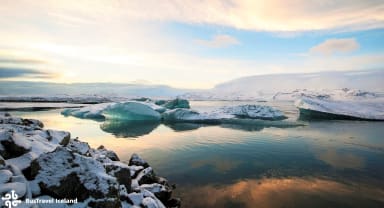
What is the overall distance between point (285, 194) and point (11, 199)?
610 centimetres

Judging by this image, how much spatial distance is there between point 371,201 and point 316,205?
1.49 m

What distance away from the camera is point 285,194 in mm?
6766

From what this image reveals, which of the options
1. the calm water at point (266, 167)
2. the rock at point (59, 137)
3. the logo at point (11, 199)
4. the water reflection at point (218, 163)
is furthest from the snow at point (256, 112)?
the logo at point (11, 199)

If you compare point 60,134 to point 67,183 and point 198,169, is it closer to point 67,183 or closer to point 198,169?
point 67,183

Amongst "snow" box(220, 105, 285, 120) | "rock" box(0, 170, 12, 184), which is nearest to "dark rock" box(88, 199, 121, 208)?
"rock" box(0, 170, 12, 184)

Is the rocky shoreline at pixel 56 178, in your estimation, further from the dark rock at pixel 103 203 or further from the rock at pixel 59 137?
the rock at pixel 59 137

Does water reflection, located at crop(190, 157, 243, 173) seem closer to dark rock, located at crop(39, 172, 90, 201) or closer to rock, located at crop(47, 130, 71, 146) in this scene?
rock, located at crop(47, 130, 71, 146)

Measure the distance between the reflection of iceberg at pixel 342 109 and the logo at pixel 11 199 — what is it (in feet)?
92.7

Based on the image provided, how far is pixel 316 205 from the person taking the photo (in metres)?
6.12

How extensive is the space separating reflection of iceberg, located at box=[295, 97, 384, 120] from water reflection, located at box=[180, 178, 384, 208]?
21.7m

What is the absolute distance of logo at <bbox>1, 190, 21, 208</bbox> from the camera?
3.10 metres

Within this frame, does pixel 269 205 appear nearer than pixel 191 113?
Yes

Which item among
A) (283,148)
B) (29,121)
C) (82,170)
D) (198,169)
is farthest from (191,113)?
(82,170)

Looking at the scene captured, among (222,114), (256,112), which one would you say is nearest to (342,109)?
(256,112)
